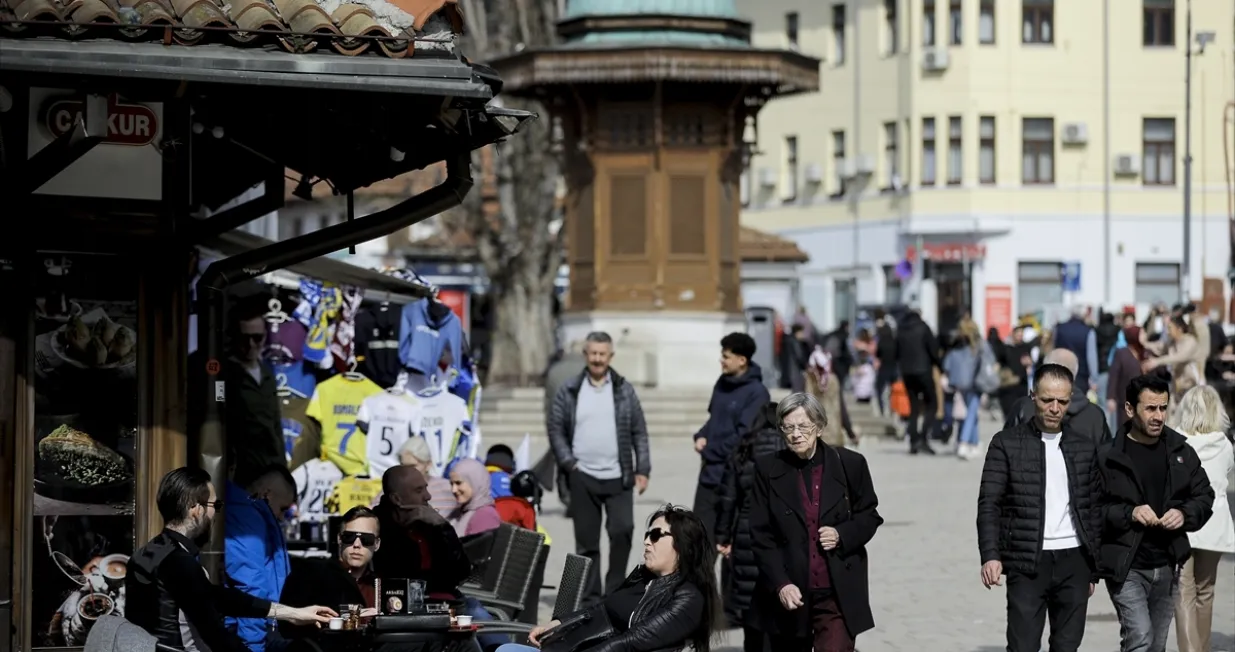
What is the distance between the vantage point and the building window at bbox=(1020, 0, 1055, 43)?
62.0 meters

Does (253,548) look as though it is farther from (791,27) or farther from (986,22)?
(791,27)

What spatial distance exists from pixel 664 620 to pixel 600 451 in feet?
17.8

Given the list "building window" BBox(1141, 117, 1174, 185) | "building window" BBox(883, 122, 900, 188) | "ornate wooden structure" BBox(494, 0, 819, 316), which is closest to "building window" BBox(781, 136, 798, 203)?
"building window" BBox(883, 122, 900, 188)

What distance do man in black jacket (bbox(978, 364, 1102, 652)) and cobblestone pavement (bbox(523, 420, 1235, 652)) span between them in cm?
274

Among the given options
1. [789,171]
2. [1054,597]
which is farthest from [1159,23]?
[1054,597]

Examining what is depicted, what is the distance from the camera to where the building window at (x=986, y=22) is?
6175cm

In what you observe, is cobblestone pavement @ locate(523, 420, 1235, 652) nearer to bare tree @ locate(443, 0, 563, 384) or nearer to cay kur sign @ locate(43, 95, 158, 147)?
Result: cay kur sign @ locate(43, 95, 158, 147)

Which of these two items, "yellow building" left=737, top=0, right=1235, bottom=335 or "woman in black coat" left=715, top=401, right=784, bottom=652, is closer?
"woman in black coat" left=715, top=401, right=784, bottom=652

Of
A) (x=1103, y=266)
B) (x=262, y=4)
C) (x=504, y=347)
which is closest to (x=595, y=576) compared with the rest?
(x=262, y=4)

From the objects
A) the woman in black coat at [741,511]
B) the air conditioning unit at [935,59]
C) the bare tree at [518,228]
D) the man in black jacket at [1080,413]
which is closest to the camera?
the woman in black coat at [741,511]

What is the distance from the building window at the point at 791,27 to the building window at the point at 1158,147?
10.8 m

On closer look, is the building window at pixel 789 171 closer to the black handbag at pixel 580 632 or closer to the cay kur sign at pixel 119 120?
the black handbag at pixel 580 632

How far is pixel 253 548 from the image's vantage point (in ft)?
35.8

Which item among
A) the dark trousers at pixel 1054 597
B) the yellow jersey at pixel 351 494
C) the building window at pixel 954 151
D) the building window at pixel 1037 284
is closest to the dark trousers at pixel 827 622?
the dark trousers at pixel 1054 597
